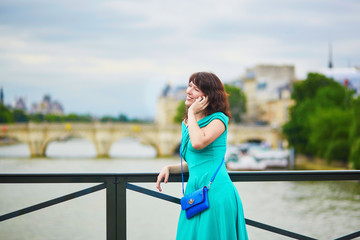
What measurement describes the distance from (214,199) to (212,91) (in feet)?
1.49

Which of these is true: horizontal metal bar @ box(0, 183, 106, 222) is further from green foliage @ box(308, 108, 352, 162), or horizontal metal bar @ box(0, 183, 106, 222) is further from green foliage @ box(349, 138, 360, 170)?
green foliage @ box(308, 108, 352, 162)

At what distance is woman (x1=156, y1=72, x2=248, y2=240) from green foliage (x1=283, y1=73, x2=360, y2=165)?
23.6 meters

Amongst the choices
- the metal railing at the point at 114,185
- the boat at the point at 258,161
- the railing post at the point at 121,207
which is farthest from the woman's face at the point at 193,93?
the boat at the point at 258,161

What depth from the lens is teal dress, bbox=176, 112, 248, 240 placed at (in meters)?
1.99

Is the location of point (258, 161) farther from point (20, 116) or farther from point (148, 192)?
point (148, 192)

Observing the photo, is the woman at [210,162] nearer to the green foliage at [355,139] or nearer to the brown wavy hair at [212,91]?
the brown wavy hair at [212,91]

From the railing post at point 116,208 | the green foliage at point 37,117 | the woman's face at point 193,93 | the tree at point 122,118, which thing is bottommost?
the tree at point 122,118

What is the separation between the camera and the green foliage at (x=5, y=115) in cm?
4105

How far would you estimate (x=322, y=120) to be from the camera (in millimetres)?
29344

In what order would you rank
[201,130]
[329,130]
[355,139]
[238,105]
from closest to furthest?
[201,130]
[355,139]
[329,130]
[238,105]

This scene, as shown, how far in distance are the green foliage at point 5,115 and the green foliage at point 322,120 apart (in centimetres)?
2330

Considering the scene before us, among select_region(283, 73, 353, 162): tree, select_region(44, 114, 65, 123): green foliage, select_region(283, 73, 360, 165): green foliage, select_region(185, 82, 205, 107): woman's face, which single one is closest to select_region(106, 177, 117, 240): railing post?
select_region(185, 82, 205, 107): woman's face

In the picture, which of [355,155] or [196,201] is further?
[355,155]

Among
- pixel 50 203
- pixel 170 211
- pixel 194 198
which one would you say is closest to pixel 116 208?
pixel 50 203
